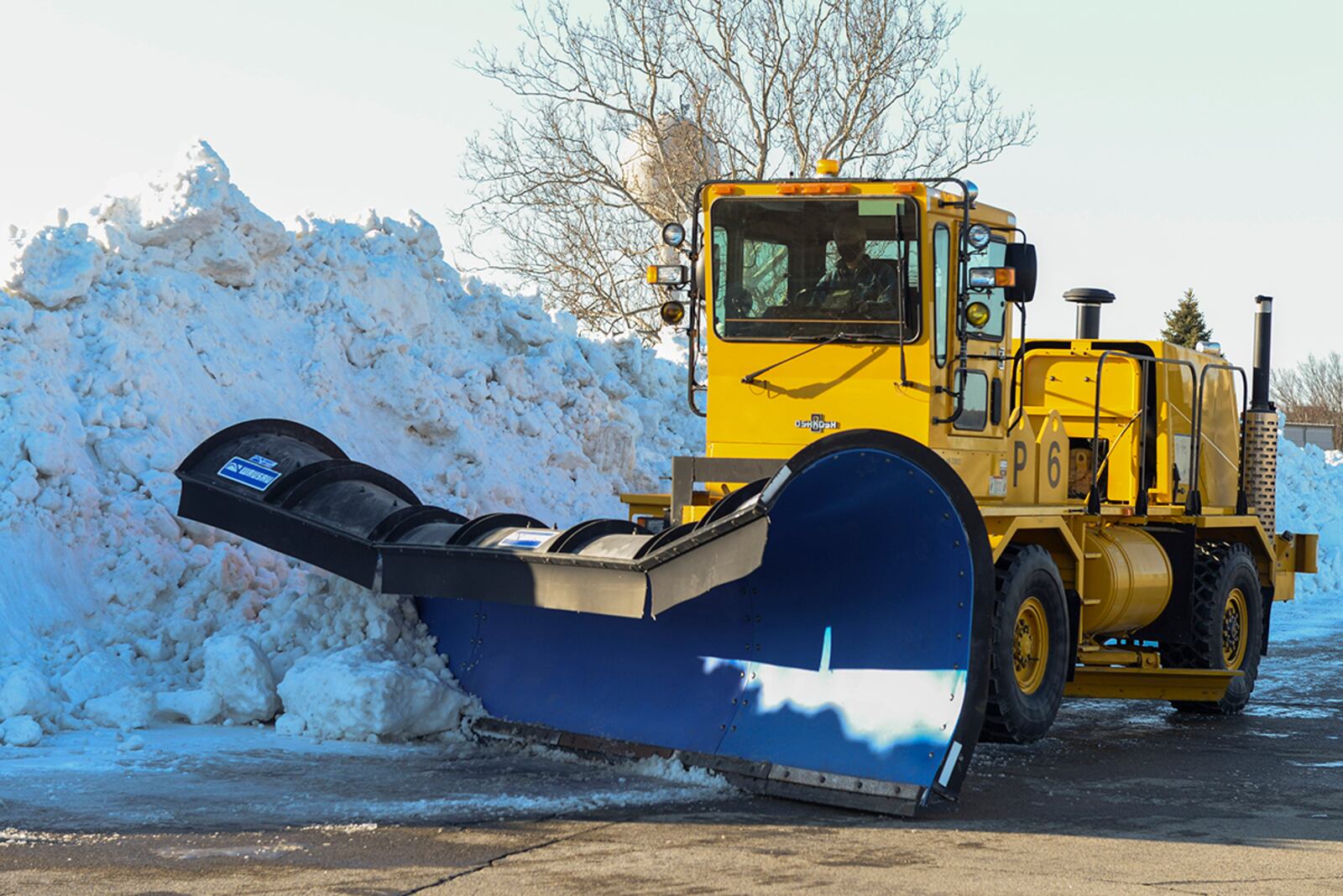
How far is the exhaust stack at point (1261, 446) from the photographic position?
12492 millimetres

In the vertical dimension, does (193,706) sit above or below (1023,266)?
below

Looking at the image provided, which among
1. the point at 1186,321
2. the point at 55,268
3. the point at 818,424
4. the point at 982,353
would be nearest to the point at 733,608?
the point at 818,424

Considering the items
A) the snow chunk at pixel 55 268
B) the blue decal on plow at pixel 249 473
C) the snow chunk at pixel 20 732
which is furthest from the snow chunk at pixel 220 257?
the snow chunk at pixel 20 732

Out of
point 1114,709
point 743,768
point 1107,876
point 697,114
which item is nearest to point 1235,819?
point 1107,876

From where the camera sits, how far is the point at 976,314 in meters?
8.69

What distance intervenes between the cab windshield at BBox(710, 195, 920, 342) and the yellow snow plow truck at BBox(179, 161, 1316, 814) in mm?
13

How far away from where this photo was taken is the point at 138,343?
1170 centimetres

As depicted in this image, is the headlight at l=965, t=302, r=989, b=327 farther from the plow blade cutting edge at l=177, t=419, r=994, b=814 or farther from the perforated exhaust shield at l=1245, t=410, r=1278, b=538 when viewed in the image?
the perforated exhaust shield at l=1245, t=410, r=1278, b=538

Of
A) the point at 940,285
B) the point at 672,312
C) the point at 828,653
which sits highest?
the point at 940,285

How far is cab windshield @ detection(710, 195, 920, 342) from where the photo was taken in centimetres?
864

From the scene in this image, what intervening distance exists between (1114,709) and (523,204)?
73.7 feet

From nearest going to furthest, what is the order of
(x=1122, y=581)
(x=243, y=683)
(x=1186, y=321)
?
(x=243, y=683) → (x=1122, y=581) → (x=1186, y=321)

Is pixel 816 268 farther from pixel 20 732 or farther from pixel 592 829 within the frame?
pixel 20 732

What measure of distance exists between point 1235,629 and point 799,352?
473 centimetres
